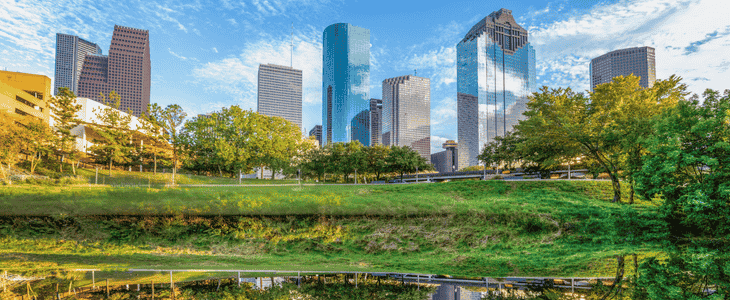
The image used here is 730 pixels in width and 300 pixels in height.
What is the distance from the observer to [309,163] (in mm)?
61719

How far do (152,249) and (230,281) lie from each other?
9537 mm

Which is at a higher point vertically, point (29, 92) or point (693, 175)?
point (29, 92)

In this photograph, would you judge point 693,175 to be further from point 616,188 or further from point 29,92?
point 29,92

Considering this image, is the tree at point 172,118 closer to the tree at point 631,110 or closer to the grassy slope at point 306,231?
the grassy slope at point 306,231

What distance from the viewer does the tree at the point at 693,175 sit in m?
15.4

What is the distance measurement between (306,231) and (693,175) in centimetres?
2048

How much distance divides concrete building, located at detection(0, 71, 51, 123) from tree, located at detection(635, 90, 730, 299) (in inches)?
3536

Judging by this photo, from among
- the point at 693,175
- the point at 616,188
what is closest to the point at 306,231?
the point at 693,175

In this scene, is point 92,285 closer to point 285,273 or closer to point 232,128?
point 285,273

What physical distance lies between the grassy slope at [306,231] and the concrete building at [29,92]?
197 feet

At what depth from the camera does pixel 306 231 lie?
61.4 ft

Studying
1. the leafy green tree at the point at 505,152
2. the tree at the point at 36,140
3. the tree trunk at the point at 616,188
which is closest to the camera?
the tree trunk at the point at 616,188

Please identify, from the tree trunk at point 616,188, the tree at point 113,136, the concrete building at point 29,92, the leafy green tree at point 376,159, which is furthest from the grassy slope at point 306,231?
the concrete building at point 29,92

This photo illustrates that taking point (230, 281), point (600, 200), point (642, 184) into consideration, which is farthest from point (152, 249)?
point (600, 200)
